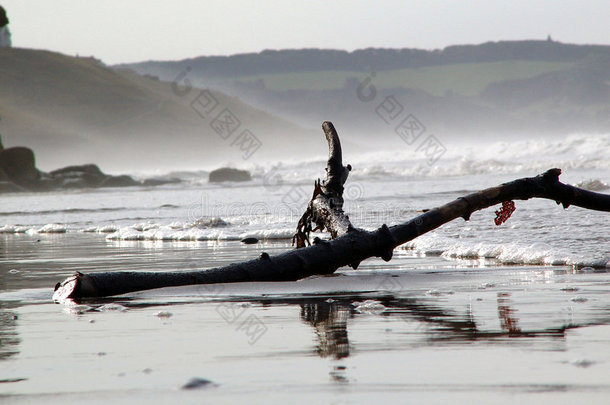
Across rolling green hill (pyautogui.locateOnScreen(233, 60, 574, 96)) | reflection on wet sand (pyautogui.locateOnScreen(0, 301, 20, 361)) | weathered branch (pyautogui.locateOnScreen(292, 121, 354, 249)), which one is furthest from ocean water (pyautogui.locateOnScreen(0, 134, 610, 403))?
rolling green hill (pyautogui.locateOnScreen(233, 60, 574, 96))

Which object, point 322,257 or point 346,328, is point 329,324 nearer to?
point 346,328

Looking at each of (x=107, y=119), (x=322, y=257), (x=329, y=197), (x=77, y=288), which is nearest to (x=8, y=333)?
(x=77, y=288)

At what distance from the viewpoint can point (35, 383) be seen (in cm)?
306

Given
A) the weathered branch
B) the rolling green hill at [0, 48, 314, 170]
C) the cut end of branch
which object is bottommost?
the cut end of branch

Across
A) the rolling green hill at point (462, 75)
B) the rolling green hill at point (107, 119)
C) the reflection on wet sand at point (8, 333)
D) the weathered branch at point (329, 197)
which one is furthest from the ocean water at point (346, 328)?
the rolling green hill at point (462, 75)

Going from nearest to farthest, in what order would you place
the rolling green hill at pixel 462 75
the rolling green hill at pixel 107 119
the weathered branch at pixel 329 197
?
the weathered branch at pixel 329 197 < the rolling green hill at pixel 107 119 < the rolling green hill at pixel 462 75

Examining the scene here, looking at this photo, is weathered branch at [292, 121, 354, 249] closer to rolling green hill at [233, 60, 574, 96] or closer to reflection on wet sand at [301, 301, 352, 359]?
reflection on wet sand at [301, 301, 352, 359]

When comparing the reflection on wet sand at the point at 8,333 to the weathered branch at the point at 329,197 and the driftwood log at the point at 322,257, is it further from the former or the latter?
the weathered branch at the point at 329,197

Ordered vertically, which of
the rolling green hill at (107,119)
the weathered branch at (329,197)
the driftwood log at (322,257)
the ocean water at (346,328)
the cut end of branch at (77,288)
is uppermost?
the rolling green hill at (107,119)

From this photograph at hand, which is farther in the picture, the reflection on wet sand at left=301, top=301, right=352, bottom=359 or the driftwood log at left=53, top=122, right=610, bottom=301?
the driftwood log at left=53, top=122, right=610, bottom=301

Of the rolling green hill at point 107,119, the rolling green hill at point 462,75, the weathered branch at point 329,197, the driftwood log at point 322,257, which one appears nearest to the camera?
the driftwood log at point 322,257

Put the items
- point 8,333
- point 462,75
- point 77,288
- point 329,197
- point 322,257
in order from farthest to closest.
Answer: point 462,75, point 329,197, point 322,257, point 77,288, point 8,333

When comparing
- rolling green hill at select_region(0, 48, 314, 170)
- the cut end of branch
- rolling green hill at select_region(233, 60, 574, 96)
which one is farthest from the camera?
rolling green hill at select_region(233, 60, 574, 96)

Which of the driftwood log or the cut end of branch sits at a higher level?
the driftwood log
